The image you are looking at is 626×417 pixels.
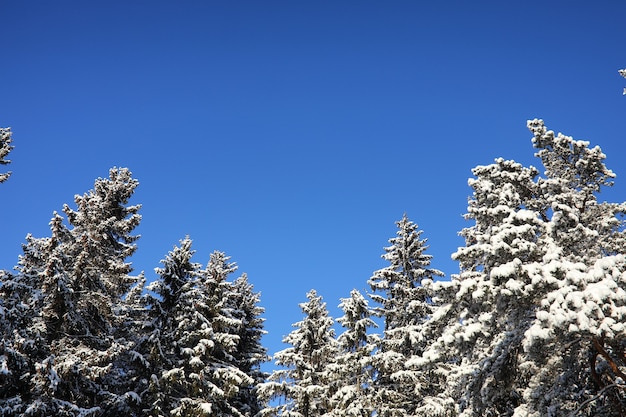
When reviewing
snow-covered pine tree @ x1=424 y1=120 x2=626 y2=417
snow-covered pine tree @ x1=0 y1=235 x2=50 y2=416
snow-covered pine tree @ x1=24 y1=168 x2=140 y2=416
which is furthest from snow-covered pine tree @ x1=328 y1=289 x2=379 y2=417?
snow-covered pine tree @ x1=0 y1=235 x2=50 y2=416

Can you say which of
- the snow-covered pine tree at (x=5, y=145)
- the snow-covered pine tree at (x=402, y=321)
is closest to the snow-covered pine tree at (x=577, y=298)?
the snow-covered pine tree at (x=402, y=321)

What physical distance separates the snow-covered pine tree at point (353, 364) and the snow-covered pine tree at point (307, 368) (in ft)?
1.95

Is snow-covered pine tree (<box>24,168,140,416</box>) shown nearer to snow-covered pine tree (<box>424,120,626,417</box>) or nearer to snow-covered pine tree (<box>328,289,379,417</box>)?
snow-covered pine tree (<box>328,289,379,417</box>)

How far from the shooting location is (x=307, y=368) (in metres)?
23.4

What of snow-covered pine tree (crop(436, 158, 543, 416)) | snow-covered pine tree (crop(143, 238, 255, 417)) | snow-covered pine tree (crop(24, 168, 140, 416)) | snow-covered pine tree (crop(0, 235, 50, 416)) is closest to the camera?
snow-covered pine tree (crop(436, 158, 543, 416))

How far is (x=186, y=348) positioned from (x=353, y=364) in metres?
8.06

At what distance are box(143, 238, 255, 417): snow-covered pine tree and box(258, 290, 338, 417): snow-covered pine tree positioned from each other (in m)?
1.83

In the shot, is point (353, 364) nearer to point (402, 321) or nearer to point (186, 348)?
point (402, 321)

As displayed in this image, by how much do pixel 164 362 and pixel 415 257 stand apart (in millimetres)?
14395

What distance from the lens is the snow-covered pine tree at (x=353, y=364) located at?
68.2ft

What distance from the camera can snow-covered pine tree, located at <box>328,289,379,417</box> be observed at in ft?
68.2

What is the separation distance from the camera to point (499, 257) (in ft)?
40.8

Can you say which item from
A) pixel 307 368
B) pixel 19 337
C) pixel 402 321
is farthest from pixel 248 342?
pixel 19 337

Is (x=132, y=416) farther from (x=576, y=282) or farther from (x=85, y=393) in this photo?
(x=576, y=282)
